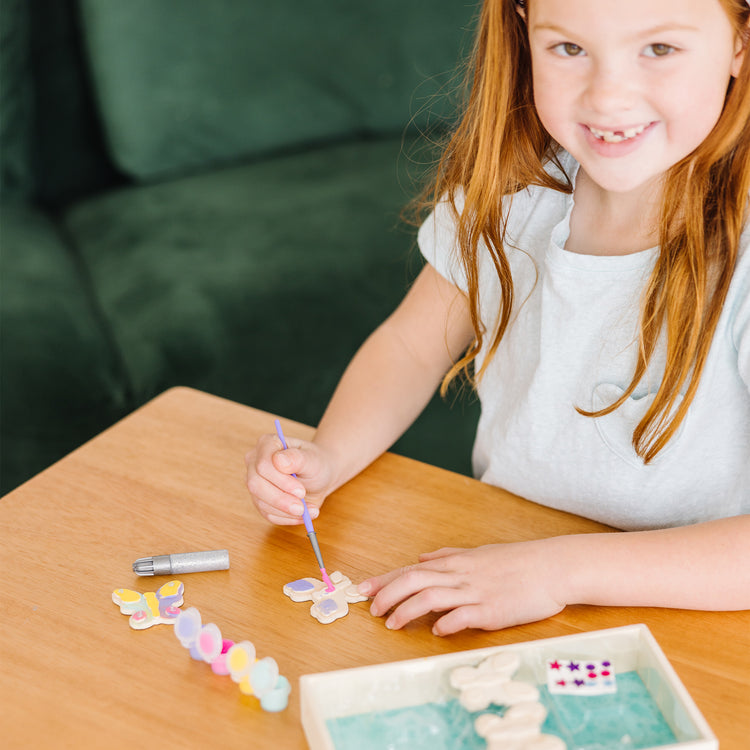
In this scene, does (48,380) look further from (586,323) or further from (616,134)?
(616,134)

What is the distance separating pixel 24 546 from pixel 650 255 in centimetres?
66

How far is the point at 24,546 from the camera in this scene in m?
0.84

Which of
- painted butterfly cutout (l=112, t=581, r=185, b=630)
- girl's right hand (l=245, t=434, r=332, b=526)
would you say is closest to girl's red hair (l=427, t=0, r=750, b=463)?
girl's right hand (l=245, t=434, r=332, b=526)

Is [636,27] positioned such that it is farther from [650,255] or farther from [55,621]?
[55,621]

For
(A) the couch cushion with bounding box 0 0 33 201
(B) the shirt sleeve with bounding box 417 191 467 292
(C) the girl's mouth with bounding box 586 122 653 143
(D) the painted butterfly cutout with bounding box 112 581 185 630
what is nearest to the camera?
(D) the painted butterfly cutout with bounding box 112 581 185 630

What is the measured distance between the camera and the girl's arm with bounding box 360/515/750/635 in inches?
30.2

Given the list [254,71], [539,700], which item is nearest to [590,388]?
[539,700]

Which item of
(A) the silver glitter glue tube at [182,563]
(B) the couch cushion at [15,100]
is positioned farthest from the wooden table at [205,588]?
(B) the couch cushion at [15,100]

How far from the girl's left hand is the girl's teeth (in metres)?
0.37

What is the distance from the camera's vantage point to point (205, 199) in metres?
2.07

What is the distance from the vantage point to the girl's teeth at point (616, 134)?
2.85 ft

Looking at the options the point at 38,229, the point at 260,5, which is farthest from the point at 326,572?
the point at 260,5

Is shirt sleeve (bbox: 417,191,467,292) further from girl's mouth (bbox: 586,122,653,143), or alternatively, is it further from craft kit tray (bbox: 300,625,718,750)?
craft kit tray (bbox: 300,625,718,750)

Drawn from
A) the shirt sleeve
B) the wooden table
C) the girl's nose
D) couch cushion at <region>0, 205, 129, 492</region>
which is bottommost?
couch cushion at <region>0, 205, 129, 492</region>
